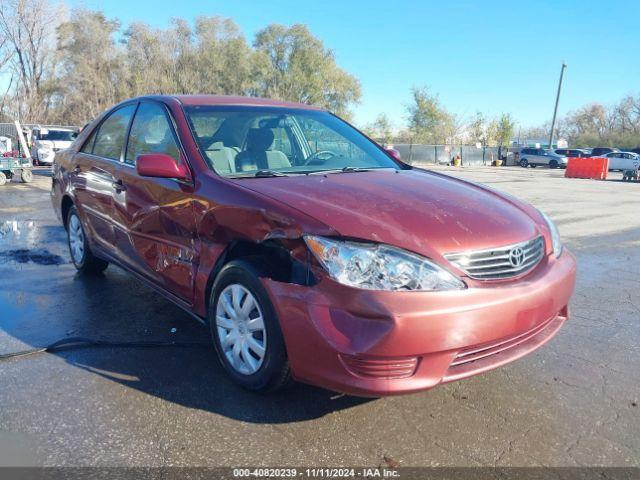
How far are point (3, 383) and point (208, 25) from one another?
176 ft

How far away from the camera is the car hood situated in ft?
8.04

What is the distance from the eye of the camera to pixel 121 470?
222cm

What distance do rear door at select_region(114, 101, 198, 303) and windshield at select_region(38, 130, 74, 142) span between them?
21.4 m

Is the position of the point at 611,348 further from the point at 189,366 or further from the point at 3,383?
the point at 3,383

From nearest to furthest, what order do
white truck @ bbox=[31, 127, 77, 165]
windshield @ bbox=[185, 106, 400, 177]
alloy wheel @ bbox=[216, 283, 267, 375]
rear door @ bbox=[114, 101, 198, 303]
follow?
alloy wheel @ bbox=[216, 283, 267, 375] → rear door @ bbox=[114, 101, 198, 303] → windshield @ bbox=[185, 106, 400, 177] → white truck @ bbox=[31, 127, 77, 165]

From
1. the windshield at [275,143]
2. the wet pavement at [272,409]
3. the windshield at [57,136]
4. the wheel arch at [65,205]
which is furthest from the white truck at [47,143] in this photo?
the wet pavement at [272,409]

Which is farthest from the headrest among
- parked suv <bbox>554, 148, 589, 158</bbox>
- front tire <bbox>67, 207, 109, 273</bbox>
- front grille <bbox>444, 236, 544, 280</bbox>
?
parked suv <bbox>554, 148, 589, 158</bbox>

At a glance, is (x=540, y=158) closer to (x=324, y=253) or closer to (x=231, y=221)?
(x=231, y=221)

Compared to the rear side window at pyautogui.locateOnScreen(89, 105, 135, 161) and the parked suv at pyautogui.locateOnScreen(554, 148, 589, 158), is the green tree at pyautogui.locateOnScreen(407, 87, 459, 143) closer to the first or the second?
the parked suv at pyautogui.locateOnScreen(554, 148, 589, 158)

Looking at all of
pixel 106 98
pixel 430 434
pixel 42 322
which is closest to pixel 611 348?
pixel 430 434

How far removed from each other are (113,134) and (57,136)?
71.3 feet

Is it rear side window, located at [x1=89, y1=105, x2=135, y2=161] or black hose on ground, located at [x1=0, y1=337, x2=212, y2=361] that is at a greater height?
rear side window, located at [x1=89, y1=105, x2=135, y2=161]

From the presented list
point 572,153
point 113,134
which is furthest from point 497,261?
point 572,153

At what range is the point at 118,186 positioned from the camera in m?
3.96
